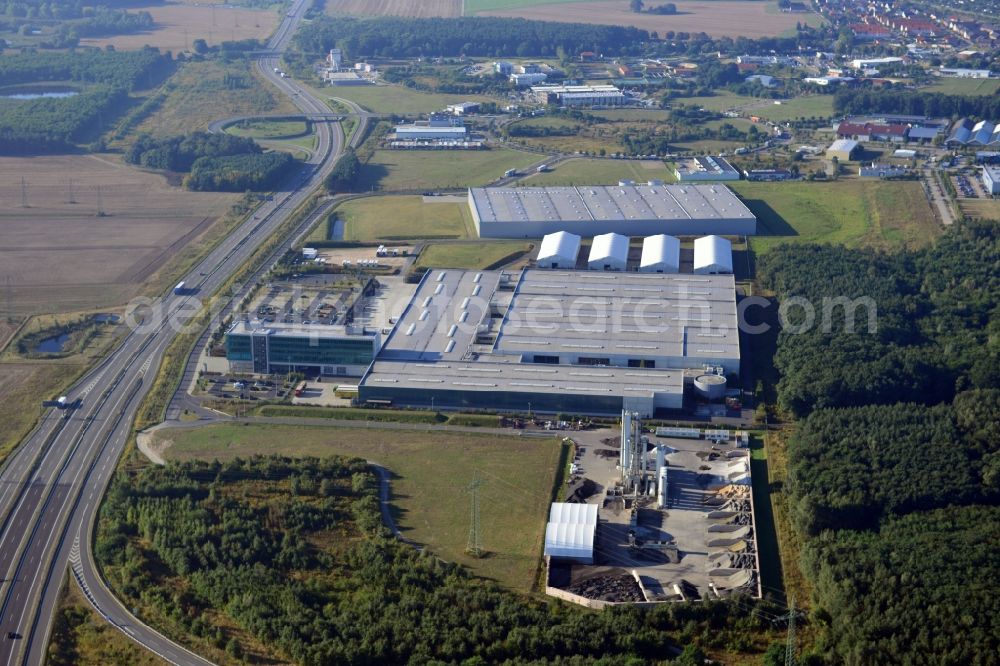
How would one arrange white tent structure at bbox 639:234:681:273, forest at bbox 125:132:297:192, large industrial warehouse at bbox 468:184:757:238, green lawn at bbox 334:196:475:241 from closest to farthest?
white tent structure at bbox 639:234:681:273
large industrial warehouse at bbox 468:184:757:238
green lawn at bbox 334:196:475:241
forest at bbox 125:132:297:192

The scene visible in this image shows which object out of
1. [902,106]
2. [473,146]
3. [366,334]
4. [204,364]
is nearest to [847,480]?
[366,334]

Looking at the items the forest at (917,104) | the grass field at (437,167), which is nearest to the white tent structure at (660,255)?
the grass field at (437,167)

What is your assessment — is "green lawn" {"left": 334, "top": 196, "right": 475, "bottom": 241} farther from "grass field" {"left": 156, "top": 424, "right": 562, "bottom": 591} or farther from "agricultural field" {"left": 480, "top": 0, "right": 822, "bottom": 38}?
"agricultural field" {"left": 480, "top": 0, "right": 822, "bottom": 38}

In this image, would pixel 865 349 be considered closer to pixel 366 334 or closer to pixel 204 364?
pixel 366 334

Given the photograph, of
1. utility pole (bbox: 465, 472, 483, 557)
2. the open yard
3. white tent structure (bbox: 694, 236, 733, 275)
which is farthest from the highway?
white tent structure (bbox: 694, 236, 733, 275)

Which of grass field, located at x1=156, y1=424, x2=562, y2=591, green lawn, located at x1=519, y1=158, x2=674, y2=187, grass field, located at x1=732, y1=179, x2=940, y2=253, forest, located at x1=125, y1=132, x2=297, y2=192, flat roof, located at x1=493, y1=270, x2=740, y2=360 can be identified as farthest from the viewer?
green lawn, located at x1=519, y1=158, x2=674, y2=187

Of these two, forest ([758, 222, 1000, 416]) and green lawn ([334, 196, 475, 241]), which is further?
green lawn ([334, 196, 475, 241])

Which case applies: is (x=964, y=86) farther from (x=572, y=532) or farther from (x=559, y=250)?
(x=572, y=532)

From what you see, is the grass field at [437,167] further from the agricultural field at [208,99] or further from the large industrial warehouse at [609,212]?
the agricultural field at [208,99]
